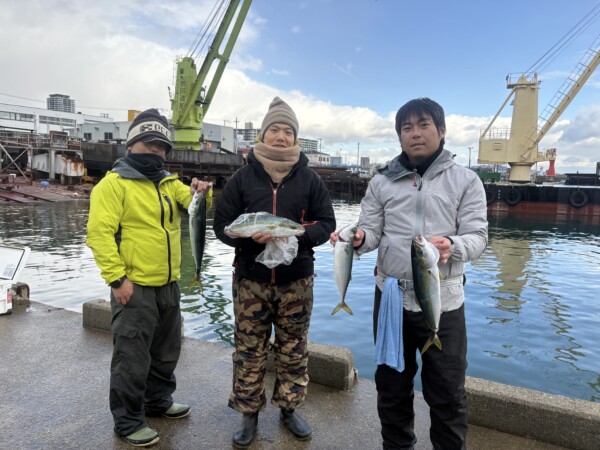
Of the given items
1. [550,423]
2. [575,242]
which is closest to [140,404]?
[550,423]

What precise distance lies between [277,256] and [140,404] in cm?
166

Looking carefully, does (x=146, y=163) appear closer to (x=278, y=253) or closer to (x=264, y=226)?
(x=264, y=226)

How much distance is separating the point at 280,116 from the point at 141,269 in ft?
5.54

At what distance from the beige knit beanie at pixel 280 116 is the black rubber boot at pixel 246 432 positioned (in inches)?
92.2

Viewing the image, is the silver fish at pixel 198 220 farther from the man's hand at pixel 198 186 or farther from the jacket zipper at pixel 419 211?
the jacket zipper at pixel 419 211

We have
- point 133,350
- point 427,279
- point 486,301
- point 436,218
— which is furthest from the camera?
point 486,301

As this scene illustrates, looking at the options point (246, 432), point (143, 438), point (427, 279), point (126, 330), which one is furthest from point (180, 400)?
point (427, 279)

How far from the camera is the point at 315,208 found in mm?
3467

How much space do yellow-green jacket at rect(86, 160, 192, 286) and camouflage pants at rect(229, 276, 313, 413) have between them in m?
0.68

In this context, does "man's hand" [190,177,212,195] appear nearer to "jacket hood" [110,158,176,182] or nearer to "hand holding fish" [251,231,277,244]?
"jacket hood" [110,158,176,182]

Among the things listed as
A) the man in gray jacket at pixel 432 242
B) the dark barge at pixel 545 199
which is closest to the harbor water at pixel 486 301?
the man in gray jacket at pixel 432 242

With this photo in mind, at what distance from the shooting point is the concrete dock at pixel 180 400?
10.7 ft

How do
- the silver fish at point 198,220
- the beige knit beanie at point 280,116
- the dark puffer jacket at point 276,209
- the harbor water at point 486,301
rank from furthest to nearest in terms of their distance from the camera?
1. the harbor water at point 486,301
2. the silver fish at point 198,220
3. the beige knit beanie at point 280,116
4. the dark puffer jacket at point 276,209

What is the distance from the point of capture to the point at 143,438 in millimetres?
3211
